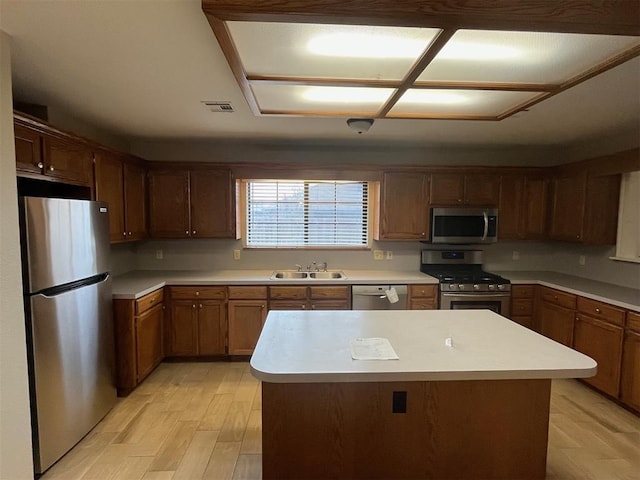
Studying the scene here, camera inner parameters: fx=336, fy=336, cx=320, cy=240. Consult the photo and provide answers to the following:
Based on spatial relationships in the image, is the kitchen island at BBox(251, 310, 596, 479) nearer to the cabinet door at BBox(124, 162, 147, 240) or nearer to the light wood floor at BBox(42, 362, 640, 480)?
the light wood floor at BBox(42, 362, 640, 480)

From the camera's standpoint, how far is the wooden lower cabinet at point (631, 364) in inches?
104

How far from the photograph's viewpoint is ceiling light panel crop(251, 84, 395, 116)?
1949 millimetres

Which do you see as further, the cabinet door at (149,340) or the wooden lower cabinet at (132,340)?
the cabinet door at (149,340)

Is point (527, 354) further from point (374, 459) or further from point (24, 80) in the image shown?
point (24, 80)

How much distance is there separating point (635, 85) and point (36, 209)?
3.67m

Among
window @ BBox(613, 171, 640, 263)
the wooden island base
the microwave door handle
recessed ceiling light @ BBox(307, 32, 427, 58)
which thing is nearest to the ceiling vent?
recessed ceiling light @ BBox(307, 32, 427, 58)

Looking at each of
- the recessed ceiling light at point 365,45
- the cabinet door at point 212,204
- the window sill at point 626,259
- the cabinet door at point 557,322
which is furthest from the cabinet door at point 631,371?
the cabinet door at point 212,204

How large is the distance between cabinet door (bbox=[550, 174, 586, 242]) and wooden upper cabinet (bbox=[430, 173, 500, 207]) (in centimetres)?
66

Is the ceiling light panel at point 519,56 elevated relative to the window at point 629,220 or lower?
elevated

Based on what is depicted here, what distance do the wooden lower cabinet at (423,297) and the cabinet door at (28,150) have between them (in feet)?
11.0

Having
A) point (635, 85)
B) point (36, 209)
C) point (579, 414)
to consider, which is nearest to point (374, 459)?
point (579, 414)

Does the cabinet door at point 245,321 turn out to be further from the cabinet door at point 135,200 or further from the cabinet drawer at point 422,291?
the cabinet drawer at point 422,291

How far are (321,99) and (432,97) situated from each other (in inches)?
27.0

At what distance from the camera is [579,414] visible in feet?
8.91
